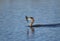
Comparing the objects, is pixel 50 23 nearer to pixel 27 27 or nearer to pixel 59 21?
pixel 59 21

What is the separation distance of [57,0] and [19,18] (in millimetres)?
3595

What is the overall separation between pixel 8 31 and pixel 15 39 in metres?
0.46

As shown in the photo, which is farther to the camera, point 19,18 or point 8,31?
point 19,18

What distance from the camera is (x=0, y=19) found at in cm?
477

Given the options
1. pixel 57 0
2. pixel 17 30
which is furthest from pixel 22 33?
pixel 57 0

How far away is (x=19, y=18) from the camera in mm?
4871

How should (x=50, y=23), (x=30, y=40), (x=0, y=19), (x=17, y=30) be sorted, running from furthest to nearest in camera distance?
(x=0, y=19) → (x=50, y=23) → (x=17, y=30) → (x=30, y=40)

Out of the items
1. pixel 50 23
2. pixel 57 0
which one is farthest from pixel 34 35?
pixel 57 0

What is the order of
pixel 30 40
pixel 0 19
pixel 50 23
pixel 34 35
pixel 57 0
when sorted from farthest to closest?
pixel 57 0 → pixel 0 19 → pixel 50 23 → pixel 34 35 → pixel 30 40

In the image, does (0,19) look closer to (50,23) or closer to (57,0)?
(50,23)

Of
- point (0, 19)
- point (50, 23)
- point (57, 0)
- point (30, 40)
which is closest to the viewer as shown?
point (30, 40)

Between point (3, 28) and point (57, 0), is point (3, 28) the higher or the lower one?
the higher one

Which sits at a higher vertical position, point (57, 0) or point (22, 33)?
point (22, 33)

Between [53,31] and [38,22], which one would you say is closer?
[53,31]
